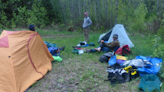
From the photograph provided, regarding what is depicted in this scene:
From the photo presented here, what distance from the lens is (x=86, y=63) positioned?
15.8 ft

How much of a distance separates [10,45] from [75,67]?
214 centimetres

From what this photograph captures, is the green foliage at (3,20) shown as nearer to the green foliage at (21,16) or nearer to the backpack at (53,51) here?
the green foliage at (21,16)

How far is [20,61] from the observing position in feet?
11.0

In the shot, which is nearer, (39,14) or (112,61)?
(112,61)

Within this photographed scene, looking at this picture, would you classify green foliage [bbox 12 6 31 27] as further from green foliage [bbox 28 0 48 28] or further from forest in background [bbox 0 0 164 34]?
green foliage [bbox 28 0 48 28]

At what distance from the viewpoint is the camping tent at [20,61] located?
2.99 m

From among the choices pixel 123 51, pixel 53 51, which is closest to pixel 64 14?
pixel 53 51

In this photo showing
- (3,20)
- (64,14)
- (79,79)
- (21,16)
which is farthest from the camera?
(64,14)

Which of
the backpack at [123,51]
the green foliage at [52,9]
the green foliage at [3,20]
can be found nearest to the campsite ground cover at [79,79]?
the backpack at [123,51]

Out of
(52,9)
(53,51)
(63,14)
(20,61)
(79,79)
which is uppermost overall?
(52,9)

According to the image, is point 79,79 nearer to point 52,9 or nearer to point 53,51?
point 53,51

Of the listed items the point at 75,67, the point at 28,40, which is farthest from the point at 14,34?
the point at 75,67

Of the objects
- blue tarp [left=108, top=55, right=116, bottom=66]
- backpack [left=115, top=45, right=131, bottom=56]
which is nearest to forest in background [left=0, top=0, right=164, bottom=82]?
backpack [left=115, top=45, right=131, bottom=56]

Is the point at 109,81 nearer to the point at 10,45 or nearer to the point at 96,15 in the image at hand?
the point at 10,45
